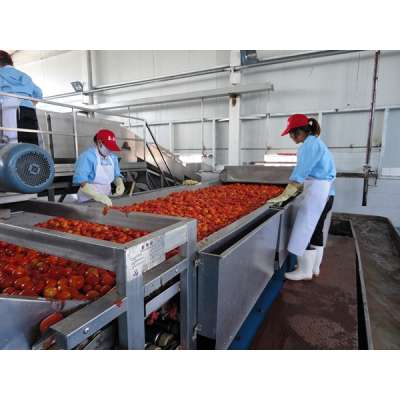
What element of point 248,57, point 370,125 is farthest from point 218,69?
point 370,125

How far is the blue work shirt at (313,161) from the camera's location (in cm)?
230

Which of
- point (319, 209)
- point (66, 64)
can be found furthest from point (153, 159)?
point (66, 64)

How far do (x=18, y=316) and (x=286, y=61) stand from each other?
634 centimetres

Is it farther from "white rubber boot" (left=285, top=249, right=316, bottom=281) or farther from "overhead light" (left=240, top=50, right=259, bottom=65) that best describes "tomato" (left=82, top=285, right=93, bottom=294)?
"overhead light" (left=240, top=50, right=259, bottom=65)

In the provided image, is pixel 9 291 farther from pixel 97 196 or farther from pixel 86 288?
pixel 97 196

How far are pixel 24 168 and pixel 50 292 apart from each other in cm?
54

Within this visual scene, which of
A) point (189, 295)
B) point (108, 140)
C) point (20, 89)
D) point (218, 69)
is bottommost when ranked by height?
point (189, 295)

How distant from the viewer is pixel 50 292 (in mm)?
838

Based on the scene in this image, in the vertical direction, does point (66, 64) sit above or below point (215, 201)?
above

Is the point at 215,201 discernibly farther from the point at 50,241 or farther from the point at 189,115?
the point at 189,115

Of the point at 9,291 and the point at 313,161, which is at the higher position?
the point at 313,161

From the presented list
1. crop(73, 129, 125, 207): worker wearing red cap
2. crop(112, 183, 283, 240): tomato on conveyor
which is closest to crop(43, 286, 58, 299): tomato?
crop(112, 183, 283, 240): tomato on conveyor

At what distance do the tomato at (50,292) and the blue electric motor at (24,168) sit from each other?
1.49 feet

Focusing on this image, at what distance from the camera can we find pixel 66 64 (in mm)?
9289
